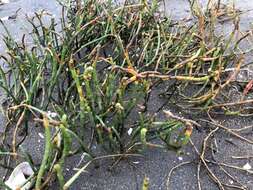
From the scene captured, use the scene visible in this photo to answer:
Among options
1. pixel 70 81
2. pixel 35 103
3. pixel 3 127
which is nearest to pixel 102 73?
pixel 70 81

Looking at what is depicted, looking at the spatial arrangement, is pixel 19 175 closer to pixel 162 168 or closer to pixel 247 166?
pixel 162 168

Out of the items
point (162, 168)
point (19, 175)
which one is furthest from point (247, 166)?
point (19, 175)

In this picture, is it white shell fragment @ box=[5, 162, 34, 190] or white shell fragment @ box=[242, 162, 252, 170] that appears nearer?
white shell fragment @ box=[5, 162, 34, 190]

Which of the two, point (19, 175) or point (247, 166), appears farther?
point (247, 166)

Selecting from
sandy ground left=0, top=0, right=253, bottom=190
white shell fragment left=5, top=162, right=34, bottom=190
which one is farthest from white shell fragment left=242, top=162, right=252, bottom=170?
white shell fragment left=5, top=162, right=34, bottom=190

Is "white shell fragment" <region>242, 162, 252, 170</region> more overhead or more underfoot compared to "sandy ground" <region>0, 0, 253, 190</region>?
more underfoot

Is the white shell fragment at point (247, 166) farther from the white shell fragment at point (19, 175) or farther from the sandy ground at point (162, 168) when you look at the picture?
the white shell fragment at point (19, 175)

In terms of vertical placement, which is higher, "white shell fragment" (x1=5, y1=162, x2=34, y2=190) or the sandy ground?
"white shell fragment" (x1=5, y1=162, x2=34, y2=190)

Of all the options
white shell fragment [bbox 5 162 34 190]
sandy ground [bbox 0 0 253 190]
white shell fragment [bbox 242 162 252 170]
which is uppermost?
white shell fragment [bbox 5 162 34 190]

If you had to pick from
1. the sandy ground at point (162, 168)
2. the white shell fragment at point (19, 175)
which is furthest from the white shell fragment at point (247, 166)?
the white shell fragment at point (19, 175)

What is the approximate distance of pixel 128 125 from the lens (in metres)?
1.64

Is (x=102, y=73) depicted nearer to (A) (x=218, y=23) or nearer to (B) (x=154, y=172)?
(B) (x=154, y=172)

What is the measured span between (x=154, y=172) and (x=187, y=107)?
1.14ft

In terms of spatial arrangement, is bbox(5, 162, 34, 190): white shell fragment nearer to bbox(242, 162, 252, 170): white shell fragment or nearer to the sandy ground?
the sandy ground
